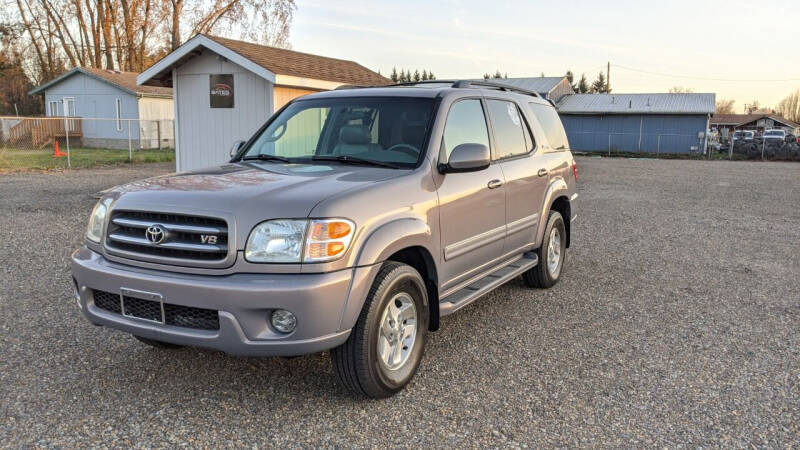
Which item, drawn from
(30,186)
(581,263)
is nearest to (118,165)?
(30,186)

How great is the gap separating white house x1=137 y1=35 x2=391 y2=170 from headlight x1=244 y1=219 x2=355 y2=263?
1011 centimetres

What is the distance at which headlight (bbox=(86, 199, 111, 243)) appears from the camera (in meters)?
3.96

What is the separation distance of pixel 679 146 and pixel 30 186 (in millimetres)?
37486

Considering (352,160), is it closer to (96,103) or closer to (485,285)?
(485,285)

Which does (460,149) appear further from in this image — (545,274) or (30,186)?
(30,186)

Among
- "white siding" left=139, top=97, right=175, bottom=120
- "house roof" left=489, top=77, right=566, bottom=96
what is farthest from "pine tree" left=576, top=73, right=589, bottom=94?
"white siding" left=139, top=97, right=175, bottom=120

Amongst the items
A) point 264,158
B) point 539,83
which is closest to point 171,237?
point 264,158

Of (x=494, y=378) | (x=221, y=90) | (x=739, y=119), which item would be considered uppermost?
(x=739, y=119)

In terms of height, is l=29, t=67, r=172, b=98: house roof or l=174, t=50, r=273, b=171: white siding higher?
l=29, t=67, r=172, b=98: house roof

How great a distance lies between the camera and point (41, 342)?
15.8 feet

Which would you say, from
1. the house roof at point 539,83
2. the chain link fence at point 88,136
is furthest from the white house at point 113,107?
the house roof at point 539,83

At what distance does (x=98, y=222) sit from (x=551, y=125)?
462 centimetres

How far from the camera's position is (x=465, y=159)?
4.34m

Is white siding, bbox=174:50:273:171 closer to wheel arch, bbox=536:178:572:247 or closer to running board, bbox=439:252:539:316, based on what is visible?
wheel arch, bbox=536:178:572:247
